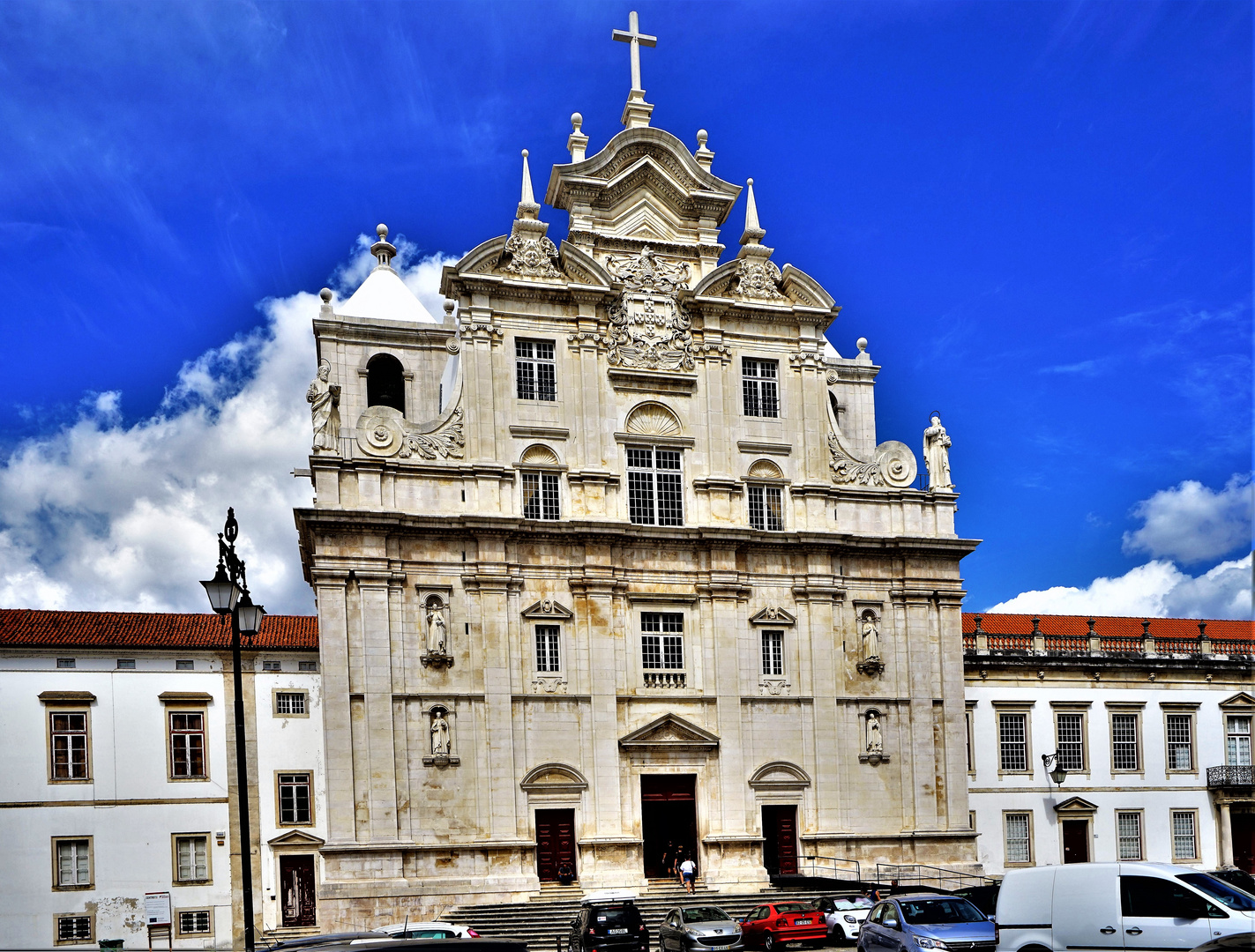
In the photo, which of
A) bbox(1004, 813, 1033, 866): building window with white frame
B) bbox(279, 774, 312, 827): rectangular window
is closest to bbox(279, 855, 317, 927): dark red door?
bbox(279, 774, 312, 827): rectangular window

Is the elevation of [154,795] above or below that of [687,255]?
below

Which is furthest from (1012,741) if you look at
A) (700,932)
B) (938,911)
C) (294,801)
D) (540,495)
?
(938,911)

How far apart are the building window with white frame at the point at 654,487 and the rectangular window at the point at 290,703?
11.8 m

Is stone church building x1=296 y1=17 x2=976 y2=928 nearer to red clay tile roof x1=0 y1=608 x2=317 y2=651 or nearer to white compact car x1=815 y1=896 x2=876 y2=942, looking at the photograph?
red clay tile roof x1=0 y1=608 x2=317 y2=651

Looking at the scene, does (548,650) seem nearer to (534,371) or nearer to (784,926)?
(534,371)

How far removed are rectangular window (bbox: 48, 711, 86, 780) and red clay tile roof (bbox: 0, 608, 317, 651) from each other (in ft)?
7.16

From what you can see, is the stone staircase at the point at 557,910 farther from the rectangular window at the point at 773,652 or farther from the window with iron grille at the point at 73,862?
the window with iron grille at the point at 73,862

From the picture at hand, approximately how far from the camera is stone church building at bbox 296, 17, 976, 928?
125ft

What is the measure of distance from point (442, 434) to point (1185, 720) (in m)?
29.8

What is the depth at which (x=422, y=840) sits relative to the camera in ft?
122

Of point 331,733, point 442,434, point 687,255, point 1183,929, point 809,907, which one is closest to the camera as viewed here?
point 1183,929

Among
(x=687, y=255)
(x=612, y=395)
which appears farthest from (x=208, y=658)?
(x=687, y=255)

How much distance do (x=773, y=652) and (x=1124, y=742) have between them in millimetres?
16045

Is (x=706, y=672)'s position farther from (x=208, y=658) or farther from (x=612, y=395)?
(x=208, y=658)
